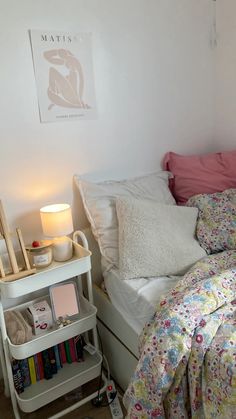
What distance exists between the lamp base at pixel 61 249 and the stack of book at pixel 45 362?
0.43m

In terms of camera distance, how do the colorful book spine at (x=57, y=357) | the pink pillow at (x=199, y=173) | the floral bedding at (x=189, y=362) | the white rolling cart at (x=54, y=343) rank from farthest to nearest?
the pink pillow at (x=199, y=173), the colorful book spine at (x=57, y=357), the white rolling cart at (x=54, y=343), the floral bedding at (x=189, y=362)

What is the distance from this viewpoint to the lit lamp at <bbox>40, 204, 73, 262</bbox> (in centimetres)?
154

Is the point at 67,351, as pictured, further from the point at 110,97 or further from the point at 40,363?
the point at 110,97

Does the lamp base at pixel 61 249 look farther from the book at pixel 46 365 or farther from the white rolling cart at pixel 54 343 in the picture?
the book at pixel 46 365

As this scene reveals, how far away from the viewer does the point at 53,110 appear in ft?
5.39

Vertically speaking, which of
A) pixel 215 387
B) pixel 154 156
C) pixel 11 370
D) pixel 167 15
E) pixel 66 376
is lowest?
pixel 66 376

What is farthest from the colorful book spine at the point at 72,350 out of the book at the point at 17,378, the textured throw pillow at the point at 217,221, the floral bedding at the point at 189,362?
the textured throw pillow at the point at 217,221

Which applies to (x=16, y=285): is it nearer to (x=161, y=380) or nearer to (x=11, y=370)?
(x=11, y=370)

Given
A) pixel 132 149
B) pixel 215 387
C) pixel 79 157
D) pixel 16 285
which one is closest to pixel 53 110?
pixel 79 157

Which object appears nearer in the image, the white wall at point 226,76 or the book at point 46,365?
the book at point 46,365

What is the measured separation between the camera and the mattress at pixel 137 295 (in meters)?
1.41

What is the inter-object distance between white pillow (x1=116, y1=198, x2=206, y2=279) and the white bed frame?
25cm

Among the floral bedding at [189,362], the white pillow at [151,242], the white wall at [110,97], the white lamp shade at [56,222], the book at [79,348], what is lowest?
the book at [79,348]

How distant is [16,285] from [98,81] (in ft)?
3.66
